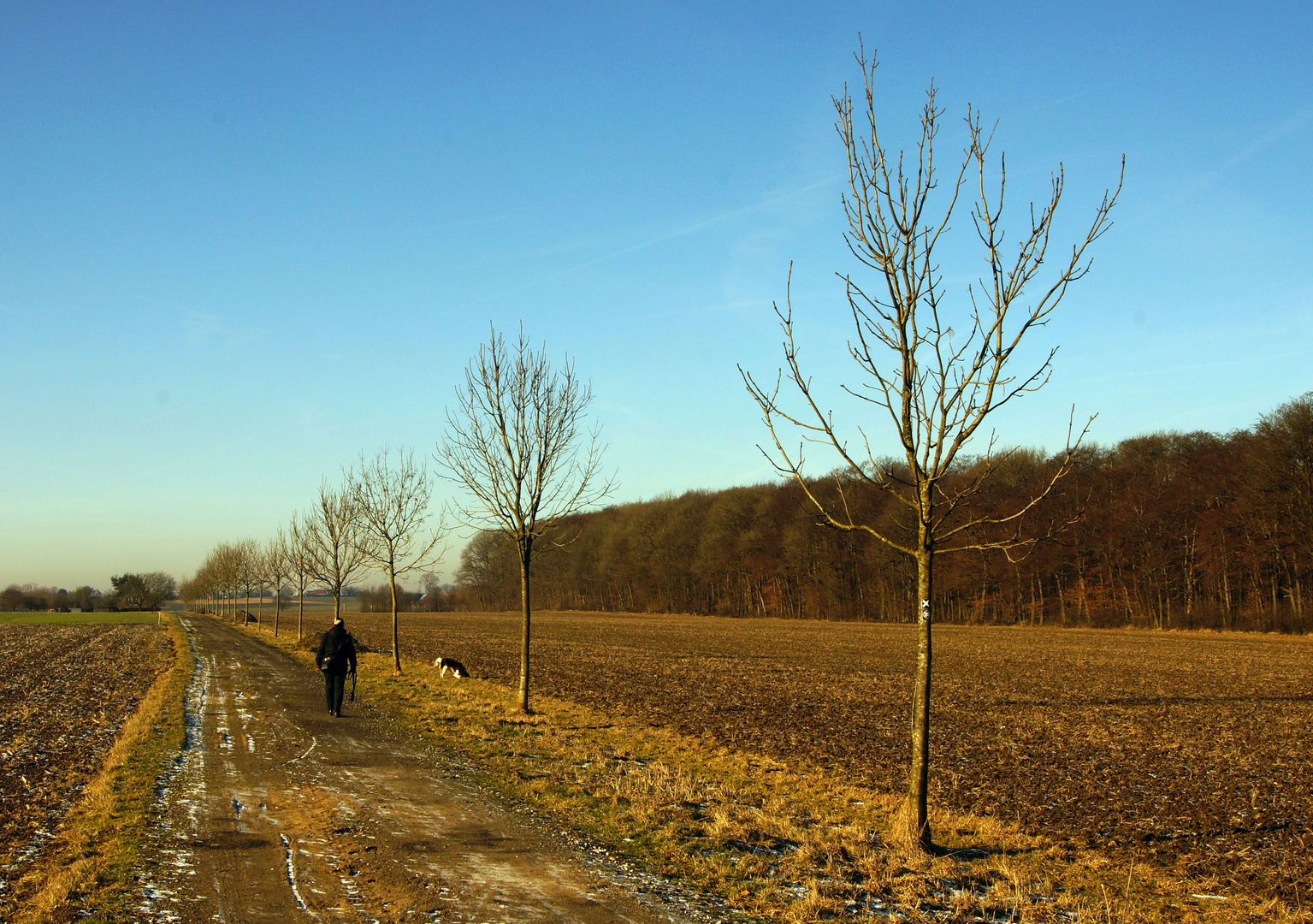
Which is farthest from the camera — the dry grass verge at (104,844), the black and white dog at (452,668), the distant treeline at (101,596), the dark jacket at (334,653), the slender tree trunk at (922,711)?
the distant treeline at (101,596)

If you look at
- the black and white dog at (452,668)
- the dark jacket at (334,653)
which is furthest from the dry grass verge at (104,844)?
the black and white dog at (452,668)

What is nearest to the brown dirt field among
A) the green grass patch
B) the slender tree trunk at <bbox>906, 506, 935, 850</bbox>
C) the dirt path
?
the dirt path

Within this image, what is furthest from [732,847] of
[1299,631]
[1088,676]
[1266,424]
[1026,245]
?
[1266,424]

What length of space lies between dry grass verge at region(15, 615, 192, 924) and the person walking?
100 inches

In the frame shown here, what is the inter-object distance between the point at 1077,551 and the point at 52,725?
208 ft

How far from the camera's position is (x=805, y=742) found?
13.9 metres

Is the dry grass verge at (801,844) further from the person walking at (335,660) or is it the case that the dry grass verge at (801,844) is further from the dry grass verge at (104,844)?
the dry grass verge at (104,844)

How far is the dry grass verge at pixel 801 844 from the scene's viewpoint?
6219 mm

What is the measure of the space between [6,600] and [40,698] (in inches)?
5338

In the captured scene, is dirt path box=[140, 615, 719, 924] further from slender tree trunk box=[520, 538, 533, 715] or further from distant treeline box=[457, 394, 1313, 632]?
distant treeline box=[457, 394, 1313, 632]

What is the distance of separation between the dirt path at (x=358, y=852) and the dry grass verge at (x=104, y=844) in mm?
223

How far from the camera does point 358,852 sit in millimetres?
6898

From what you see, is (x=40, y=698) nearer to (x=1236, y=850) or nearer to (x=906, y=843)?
(x=906, y=843)

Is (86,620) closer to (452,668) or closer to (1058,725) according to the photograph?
(452,668)
